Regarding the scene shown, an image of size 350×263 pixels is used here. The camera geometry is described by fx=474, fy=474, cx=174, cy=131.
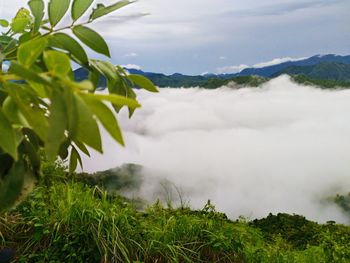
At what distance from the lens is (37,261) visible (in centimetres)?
245

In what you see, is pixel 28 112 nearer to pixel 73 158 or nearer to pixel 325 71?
pixel 73 158

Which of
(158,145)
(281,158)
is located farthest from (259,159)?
(158,145)

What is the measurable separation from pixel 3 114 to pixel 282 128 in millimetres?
113914

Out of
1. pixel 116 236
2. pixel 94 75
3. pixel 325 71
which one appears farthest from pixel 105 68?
pixel 325 71

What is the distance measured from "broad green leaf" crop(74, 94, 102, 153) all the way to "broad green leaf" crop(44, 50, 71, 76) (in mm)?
52

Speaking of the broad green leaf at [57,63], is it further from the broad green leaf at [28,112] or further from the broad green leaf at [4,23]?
the broad green leaf at [4,23]

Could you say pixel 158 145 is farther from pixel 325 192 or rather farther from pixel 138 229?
pixel 138 229

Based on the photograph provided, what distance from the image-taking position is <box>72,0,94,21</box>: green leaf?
0.66 metres

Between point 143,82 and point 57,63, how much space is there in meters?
0.25

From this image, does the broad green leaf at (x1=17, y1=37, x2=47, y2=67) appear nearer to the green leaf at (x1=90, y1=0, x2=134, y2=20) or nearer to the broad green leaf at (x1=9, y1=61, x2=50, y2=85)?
the broad green leaf at (x1=9, y1=61, x2=50, y2=85)

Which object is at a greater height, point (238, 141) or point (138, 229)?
point (138, 229)

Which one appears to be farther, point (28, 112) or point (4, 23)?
point (4, 23)

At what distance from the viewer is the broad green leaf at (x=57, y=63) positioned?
0.45 m

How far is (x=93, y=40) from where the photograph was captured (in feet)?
1.98
